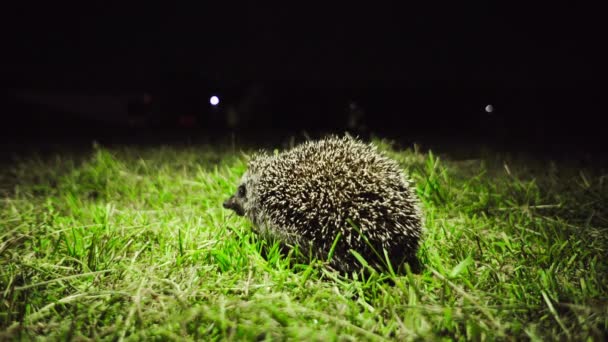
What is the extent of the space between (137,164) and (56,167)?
1352mm

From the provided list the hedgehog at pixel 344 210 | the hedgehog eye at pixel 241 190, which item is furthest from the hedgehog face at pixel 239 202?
the hedgehog at pixel 344 210

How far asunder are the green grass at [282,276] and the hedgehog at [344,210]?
0.16m

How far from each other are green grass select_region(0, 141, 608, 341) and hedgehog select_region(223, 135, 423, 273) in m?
0.16

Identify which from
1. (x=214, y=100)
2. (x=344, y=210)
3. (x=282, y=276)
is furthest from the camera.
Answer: (x=214, y=100)

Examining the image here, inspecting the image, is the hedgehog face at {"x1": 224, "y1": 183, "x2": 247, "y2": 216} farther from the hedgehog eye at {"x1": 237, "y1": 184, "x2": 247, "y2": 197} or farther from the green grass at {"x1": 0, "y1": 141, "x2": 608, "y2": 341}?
the green grass at {"x1": 0, "y1": 141, "x2": 608, "y2": 341}

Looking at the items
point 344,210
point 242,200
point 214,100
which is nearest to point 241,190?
point 242,200

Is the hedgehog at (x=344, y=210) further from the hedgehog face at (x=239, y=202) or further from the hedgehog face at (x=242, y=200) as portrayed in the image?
the hedgehog face at (x=239, y=202)

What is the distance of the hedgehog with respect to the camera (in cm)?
232

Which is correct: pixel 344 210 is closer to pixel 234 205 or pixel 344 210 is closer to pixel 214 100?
pixel 234 205

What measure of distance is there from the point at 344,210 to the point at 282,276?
61cm

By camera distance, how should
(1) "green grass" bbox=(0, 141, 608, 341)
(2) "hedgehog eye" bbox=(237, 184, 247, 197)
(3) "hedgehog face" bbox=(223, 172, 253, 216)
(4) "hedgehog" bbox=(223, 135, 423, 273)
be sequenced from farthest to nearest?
(2) "hedgehog eye" bbox=(237, 184, 247, 197), (3) "hedgehog face" bbox=(223, 172, 253, 216), (4) "hedgehog" bbox=(223, 135, 423, 273), (1) "green grass" bbox=(0, 141, 608, 341)

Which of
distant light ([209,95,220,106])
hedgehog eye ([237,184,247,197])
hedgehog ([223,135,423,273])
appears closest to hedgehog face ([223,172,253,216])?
hedgehog eye ([237,184,247,197])

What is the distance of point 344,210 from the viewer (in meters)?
2.35

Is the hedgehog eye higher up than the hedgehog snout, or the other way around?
the hedgehog eye
